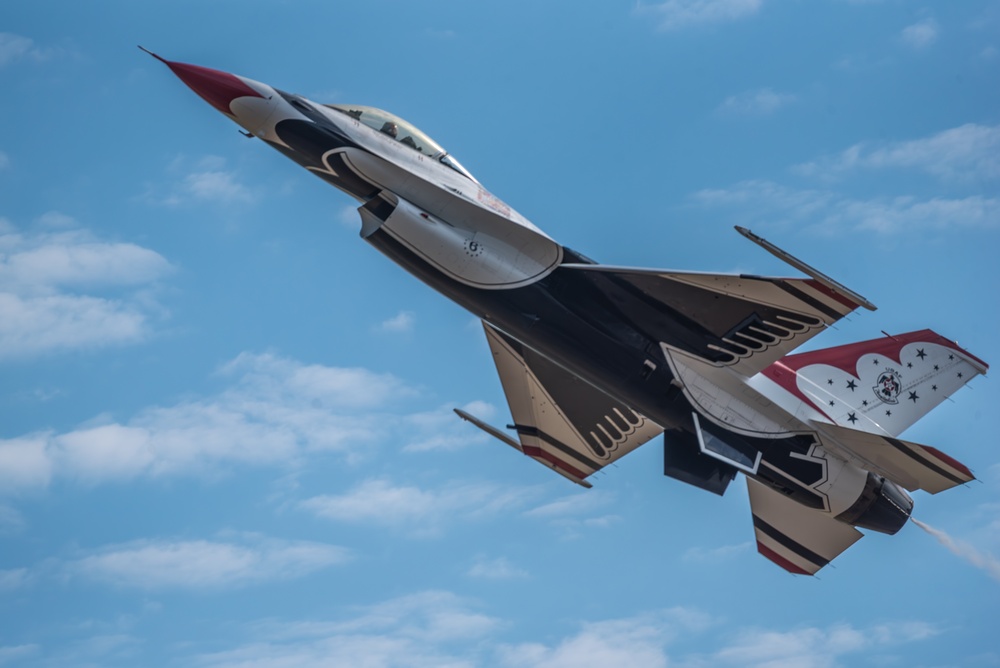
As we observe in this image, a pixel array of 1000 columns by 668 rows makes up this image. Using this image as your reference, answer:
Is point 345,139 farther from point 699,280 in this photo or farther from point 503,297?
point 699,280

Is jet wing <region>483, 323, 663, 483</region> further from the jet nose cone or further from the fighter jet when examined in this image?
the jet nose cone

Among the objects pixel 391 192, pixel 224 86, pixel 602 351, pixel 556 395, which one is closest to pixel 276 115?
pixel 224 86

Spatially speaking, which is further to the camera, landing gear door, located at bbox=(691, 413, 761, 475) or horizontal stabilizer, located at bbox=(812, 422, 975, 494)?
landing gear door, located at bbox=(691, 413, 761, 475)

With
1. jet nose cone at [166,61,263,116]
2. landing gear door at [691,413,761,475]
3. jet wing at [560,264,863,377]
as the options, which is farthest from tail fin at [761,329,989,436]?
jet nose cone at [166,61,263,116]

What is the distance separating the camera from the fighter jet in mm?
19938

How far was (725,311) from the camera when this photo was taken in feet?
67.5

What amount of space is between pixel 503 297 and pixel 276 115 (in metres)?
4.63

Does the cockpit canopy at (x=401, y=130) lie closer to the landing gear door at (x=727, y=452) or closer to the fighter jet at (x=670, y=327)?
the fighter jet at (x=670, y=327)

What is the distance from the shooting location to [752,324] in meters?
20.6

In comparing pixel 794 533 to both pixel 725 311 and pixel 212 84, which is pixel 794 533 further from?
pixel 212 84

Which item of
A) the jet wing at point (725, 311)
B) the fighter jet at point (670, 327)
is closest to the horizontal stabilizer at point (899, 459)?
the fighter jet at point (670, 327)

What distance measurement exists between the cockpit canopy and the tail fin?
6.57 metres

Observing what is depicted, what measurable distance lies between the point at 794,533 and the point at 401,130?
1036 cm

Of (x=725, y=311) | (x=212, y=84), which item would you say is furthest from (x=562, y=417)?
(x=212, y=84)
